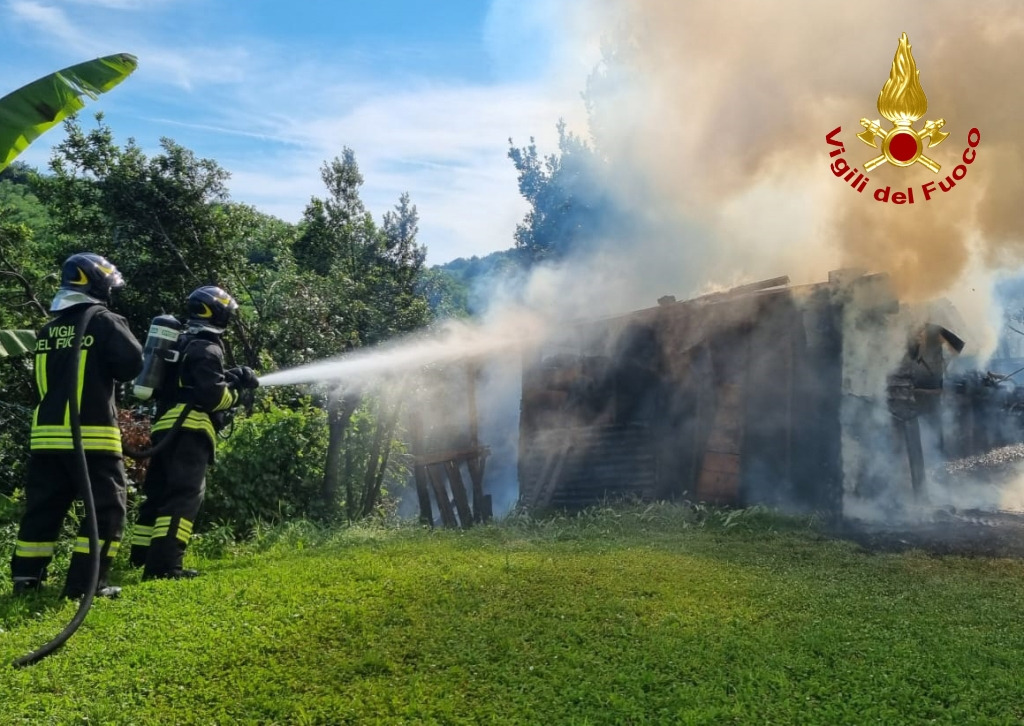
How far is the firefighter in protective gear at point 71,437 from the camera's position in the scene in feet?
17.8

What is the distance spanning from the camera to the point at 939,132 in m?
12.3

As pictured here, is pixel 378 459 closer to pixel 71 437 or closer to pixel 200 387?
pixel 200 387

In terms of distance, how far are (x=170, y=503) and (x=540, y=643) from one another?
3.43 m

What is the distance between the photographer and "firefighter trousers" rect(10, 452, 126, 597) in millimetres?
5453

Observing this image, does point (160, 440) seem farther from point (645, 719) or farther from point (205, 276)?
point (205, 276)

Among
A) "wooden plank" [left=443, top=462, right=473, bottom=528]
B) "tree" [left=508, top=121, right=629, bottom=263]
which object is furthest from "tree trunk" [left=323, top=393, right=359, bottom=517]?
"tree" [left=508, top=121, right=629, bottom=263]

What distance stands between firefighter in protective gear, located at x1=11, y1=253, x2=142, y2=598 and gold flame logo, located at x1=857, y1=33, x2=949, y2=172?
10.8 meters

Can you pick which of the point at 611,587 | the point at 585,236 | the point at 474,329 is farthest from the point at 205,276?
the point at 585,236

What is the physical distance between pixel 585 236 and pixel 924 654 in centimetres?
2993

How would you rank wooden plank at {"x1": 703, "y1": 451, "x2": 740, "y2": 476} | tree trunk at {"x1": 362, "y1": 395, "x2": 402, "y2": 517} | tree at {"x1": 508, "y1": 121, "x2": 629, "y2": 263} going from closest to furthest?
Answer: 1. wooden plank at {"x1": 703, "y1": 451, "x2": 740, "y2": 476}
2. tree trunk at {"x1": 362, "y1": 395, "x2": 402, "y2": 517}
3. tree at {"x1": 508, "y1": 121, "x2": 629, "y2": 263}

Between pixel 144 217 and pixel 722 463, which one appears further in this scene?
pixel 144 217

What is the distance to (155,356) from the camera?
629cm

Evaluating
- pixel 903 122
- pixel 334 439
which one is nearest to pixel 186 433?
pixel 334 439

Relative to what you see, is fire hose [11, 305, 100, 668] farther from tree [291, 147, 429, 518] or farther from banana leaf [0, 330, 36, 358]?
tree [291, 147, 429, 518]
